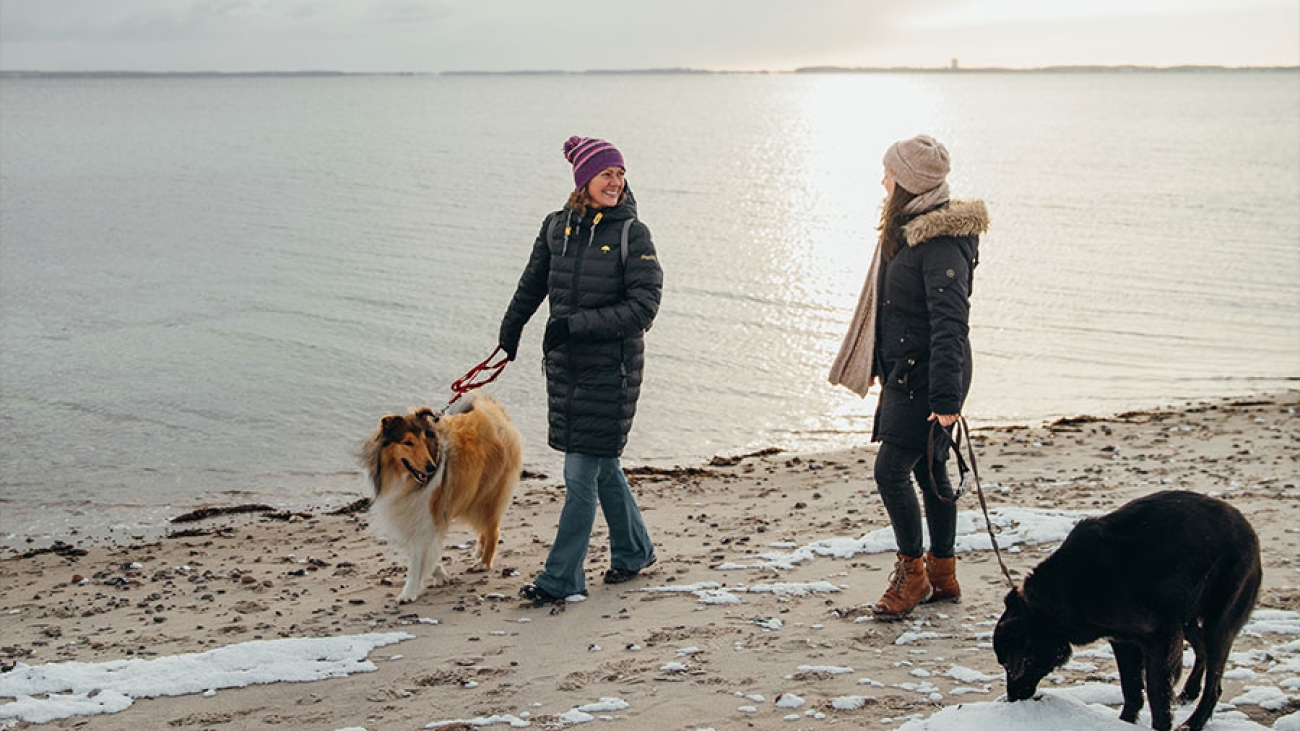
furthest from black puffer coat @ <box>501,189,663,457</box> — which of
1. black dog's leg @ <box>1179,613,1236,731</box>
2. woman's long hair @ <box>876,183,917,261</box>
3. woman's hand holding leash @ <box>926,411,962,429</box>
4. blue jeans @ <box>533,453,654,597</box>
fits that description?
black dog's leg @ <box>1179,613,1236,731</box>

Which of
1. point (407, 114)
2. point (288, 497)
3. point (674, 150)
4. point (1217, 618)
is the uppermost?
point (407, 114)

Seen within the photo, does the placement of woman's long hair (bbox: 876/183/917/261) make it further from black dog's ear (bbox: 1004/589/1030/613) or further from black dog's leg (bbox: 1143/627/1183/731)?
black dog's leg (bbox: 1143/627/1183/731)

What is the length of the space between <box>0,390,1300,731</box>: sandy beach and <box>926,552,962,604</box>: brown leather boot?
3.3 inches

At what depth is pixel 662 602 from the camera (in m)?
5.89

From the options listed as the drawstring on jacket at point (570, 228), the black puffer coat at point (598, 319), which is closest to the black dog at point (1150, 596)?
the black puffer coat at point (598, 319)

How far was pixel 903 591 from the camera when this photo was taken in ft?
17.5

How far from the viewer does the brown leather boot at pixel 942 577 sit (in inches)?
215

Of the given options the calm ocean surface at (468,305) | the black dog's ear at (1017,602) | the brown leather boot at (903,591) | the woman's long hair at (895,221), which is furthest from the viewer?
the calm ocean surface at (468,305)

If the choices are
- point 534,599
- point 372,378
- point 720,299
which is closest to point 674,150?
point 720,299

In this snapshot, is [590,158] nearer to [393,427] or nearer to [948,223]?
[948,223]

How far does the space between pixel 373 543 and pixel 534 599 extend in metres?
2.32

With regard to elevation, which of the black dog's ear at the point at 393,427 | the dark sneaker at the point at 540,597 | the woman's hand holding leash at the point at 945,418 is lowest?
the dark sneaker at the point at 540,597

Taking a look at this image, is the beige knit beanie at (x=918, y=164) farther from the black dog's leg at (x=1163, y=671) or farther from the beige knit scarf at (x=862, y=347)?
the black dog's leg at (x=1163, y=671)

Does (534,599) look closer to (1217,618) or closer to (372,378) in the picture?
(1217,618)
